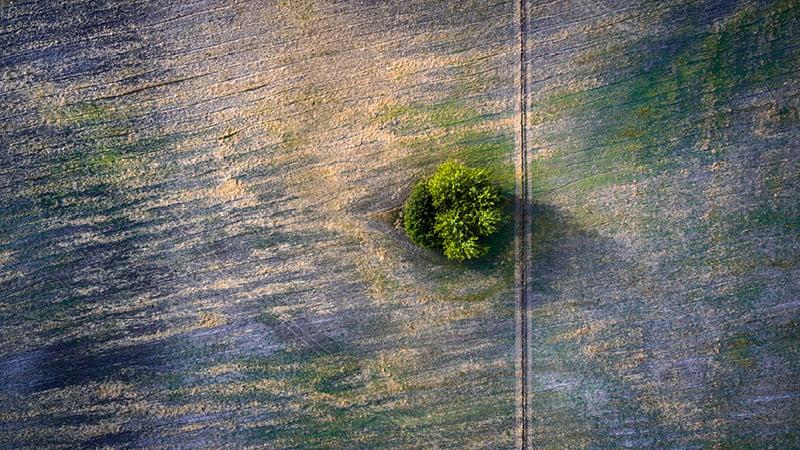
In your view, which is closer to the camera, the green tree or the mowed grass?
the green tree

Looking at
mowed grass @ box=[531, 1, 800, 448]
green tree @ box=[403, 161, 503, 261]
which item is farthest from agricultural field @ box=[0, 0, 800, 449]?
green tree @ box=[403, 161, 503, 261]

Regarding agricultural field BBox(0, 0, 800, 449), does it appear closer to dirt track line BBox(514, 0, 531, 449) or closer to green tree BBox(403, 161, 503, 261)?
dirt track line BBox(514, 0, 531, 449)

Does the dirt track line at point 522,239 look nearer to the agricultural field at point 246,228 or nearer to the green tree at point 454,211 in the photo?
the agricultural field at point 246,228

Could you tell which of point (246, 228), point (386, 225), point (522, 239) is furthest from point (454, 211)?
point (246, 228)

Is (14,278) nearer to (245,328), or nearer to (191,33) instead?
(245,328)

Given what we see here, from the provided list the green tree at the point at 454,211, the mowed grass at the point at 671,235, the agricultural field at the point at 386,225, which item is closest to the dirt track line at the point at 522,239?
the agricultural field at the point at 386,225

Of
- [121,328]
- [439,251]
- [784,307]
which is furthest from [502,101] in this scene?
[121,328]

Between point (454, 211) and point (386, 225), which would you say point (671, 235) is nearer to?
point (454, 211)
